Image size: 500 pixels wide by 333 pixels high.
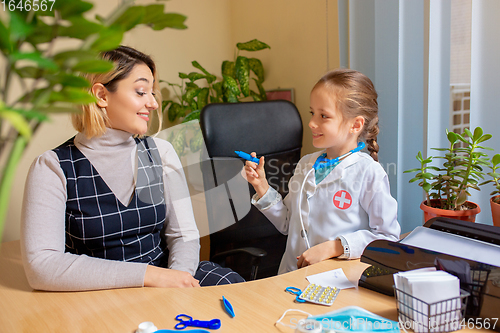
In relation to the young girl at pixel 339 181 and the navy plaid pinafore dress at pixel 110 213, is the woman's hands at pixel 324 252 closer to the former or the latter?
the young girl at pixel 339 181

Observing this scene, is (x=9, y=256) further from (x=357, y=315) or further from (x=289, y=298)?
(x=357, y=315)

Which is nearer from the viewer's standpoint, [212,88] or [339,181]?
[339,181]

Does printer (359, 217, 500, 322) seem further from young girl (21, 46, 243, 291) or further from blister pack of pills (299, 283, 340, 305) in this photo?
young girl (21, 46, 243, 291)

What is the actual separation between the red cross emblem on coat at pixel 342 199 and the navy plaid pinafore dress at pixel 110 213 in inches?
23.6

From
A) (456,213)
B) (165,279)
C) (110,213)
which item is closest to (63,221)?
(110,213)

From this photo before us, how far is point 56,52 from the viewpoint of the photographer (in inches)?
15.5

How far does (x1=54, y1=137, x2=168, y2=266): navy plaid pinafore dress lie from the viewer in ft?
3.66

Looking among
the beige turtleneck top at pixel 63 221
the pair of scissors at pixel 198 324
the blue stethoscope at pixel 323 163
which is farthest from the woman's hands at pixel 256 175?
the pair of scissors at pixel 198 324

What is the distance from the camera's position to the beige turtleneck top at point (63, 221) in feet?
3.12

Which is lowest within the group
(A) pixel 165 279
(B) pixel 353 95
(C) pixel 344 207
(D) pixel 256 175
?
(A) pixel 165 279

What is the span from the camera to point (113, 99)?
1157 mm

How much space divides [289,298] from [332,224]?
1.45 ft

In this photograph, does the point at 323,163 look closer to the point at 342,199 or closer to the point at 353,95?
the point at 342,199

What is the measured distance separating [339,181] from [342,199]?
63mm
